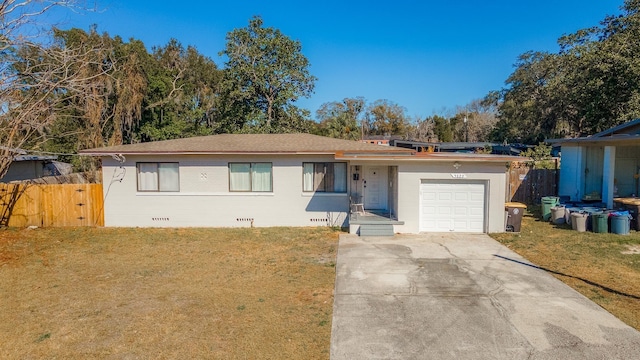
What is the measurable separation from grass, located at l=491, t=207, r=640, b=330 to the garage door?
0.94m

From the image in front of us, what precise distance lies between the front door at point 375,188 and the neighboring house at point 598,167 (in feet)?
29.1

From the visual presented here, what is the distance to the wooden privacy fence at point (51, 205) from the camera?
47.5 ft

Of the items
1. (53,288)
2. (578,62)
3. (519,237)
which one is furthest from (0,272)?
(578,62)

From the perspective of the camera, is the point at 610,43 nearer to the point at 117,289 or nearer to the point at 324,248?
the point at 324,248

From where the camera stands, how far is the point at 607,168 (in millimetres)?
15250

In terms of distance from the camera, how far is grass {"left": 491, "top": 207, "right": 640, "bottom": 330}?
7.14 metres

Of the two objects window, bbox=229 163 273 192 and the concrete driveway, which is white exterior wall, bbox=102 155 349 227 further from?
the concrete driveway

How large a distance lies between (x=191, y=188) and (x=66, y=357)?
373 inches

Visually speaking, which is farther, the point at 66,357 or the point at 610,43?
the point at 610,43

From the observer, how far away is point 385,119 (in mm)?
60406

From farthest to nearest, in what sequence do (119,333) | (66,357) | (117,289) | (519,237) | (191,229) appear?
1. (191,229)
2. (519,237)
3. (117,289)
4. (119,333)
5. (66,357)

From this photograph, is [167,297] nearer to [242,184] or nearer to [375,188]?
[242,184]

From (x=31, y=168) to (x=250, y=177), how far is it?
18.6m

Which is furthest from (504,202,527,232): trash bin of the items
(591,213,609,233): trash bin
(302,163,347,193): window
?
(302,163,347,193): window
